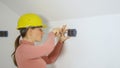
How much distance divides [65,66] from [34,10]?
24.5 inches

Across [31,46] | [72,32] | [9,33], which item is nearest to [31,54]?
[31,46]

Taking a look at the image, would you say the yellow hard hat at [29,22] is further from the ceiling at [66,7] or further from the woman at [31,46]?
the ceiling at [66,7]

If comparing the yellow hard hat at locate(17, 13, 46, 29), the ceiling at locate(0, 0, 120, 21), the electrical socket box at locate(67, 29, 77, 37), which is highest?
the ceiling at locate(0, 0, 120, 21)

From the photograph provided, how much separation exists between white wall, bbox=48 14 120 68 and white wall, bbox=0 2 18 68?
0.81 metres

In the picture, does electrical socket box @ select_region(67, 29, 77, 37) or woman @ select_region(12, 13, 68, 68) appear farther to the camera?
electrical socket box @ select_region(67, 29, 77, 37)

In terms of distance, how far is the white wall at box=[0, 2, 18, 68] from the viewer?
2.27 meters

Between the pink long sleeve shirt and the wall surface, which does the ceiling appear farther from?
the pink long sleeve shirt

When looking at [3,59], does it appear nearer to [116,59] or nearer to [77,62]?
[77,62]

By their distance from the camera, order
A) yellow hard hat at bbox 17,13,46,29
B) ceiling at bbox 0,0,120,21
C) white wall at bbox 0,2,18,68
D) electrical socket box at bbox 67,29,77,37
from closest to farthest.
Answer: ceiling at bbox 0,0,120,21 < yellow hard hat at bbox 17,13,46,29 < electrical socket box at bbox 67,29,77,37 < white wall at bbox 0,2,18,68

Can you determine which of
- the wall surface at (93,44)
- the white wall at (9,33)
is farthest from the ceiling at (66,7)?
the white wall at (9,33)

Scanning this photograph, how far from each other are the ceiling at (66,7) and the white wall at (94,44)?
52 millimetres

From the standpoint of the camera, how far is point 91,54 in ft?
4.78

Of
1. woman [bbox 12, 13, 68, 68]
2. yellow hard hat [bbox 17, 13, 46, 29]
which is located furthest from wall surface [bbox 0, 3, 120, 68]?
yellow hard hat [bbox 17, 13, 46, 29]

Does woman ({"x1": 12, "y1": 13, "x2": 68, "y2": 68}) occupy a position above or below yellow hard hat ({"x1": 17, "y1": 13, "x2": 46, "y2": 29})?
below
